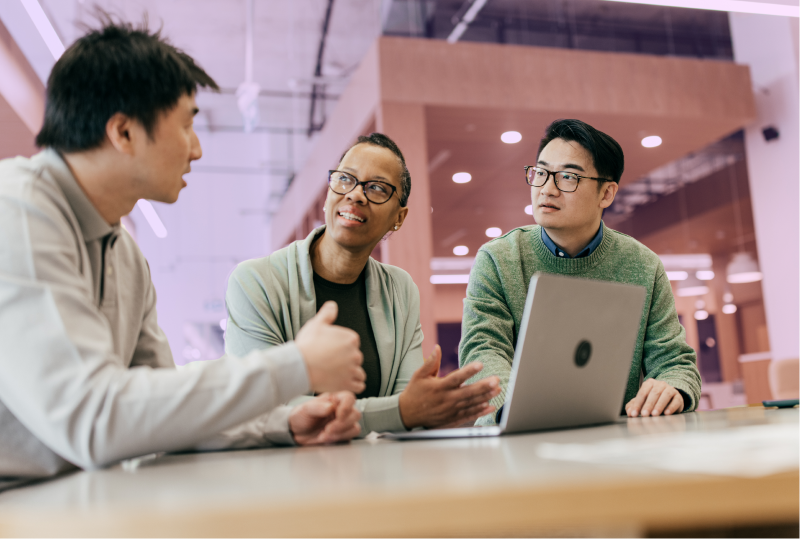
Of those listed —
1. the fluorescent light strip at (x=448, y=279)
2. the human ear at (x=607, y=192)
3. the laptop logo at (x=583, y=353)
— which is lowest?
the laptop logo at (x=583, y=353)

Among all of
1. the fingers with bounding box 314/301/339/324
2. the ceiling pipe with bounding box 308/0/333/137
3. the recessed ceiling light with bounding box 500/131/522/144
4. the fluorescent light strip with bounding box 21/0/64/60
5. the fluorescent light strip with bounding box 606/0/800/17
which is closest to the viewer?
the fingers with bounding box 314/301/339/324

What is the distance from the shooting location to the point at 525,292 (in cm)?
195

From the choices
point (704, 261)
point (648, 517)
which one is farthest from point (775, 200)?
point (648, 517)

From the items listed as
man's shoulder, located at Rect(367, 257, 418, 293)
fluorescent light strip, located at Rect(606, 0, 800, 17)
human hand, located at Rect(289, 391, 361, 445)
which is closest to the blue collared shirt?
man's shoulder, located at Rect(367, 257, 418, 293)

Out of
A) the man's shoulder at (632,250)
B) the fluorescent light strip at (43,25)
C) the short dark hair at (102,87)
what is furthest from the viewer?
the fluorescent light strip at (43,25)

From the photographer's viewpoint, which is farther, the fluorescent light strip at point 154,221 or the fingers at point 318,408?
the fluorescent light strip at point 154,221

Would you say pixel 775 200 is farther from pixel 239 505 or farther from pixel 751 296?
pixel 239 505

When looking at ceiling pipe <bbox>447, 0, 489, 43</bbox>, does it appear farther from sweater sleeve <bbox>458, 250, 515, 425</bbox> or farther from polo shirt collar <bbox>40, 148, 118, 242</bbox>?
polo shirt collar <bbox>40, 148, 118, 242</bbox>

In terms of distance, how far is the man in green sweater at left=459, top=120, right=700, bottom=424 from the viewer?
6.09 ft

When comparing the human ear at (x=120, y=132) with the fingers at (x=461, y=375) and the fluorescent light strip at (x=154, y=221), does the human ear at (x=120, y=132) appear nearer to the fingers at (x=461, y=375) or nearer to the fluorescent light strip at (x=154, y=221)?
the fingers at (x=461, y=375)

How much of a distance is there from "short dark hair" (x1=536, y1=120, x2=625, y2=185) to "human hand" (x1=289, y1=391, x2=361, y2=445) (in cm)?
141

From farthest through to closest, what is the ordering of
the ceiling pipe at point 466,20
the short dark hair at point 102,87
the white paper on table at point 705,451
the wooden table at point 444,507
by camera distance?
the ceiling pipe at point 466,20 < the short dark hair at point 102,87 < the white paper on table at point 705,451 < the wooden table at point 444,507

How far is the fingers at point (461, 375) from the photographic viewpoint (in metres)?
1.15

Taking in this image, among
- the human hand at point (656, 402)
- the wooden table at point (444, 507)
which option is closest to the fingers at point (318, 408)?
the wooden table at point (444, 507)
